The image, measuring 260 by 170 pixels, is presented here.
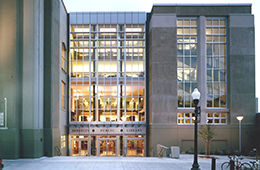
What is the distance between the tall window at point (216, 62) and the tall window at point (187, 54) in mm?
1667

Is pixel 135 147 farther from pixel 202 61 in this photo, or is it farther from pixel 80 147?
pixel 202 61

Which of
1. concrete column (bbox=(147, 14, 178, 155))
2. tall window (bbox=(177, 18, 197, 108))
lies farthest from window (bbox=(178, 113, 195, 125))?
tall window (bbox=(177, 18, 197, 108))

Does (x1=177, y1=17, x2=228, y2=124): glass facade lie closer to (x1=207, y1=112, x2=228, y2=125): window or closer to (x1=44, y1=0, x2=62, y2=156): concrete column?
(x1=207, y1=112, x2=228, y2=125): window

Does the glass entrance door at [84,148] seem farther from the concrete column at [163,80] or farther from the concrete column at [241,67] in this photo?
the concrete column at [241,67]

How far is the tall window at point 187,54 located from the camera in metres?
30.1

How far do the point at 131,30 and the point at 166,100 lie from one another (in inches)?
408

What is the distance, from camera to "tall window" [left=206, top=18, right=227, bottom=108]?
99.0 ft

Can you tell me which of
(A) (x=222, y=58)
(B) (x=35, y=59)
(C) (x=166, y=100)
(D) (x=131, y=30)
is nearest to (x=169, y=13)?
(D) (x=131, y=30)

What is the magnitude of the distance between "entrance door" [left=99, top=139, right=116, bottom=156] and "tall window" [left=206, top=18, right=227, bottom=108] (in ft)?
41.7

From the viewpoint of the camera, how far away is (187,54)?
100 feet

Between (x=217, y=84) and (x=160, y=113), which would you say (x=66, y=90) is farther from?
(x=217, y=84)

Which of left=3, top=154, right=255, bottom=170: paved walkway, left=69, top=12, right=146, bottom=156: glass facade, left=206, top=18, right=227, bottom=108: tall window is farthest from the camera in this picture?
left=69, top=12, right=146, bottom=156: glass facade

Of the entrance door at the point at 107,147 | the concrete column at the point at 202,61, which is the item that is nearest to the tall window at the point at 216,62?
the concrete column at the point at 202,61

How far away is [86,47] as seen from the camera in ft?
108
